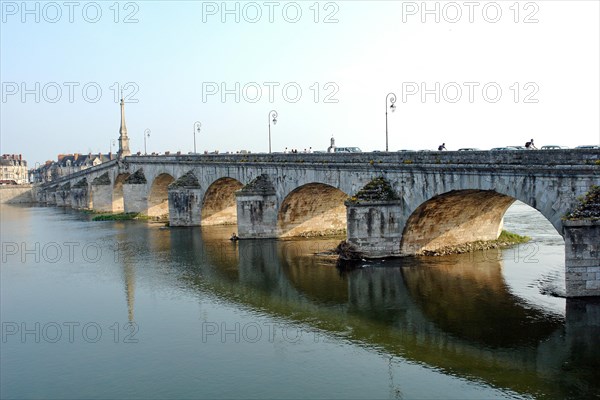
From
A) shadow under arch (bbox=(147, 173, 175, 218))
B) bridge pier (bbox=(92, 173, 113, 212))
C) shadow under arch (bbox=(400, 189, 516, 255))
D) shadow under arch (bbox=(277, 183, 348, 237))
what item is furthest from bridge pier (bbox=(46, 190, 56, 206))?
shadow under arch (bbox=(400, 189, 516, 255))

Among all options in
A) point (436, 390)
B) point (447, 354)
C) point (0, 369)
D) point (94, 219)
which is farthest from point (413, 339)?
point (94, 219)

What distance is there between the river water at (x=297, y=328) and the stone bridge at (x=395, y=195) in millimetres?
1521

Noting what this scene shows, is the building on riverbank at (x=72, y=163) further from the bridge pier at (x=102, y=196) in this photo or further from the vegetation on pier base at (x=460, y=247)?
the vegetation on pier base at (x=460, y=247)

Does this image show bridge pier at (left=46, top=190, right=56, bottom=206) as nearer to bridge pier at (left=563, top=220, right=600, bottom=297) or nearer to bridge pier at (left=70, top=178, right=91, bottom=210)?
bridge pier at (left=70, top=178, right=91, bottom=210)

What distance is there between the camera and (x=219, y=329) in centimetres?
2086

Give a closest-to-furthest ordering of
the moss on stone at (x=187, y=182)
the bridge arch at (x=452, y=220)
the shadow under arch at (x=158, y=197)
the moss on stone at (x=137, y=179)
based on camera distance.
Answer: the bridge arch at (x=452, y=220) < the moss on stone at (x=187, y=182) < the shadow under arch at (x=158, y=197) < the moss on stone at (x=137, y=179)

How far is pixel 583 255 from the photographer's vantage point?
2023 cm

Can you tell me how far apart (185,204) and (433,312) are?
102ft

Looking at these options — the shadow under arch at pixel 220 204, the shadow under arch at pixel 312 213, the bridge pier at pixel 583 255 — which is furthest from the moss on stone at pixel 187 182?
the bridge pier at pixel 583 255

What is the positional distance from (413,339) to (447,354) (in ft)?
5.23

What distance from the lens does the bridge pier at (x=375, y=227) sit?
1160 inches

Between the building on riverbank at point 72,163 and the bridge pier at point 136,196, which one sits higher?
the building on riverbank at point 72,163

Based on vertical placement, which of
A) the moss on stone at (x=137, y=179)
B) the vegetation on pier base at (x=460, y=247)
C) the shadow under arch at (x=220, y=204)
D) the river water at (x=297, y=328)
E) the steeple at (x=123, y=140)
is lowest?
the river water at (x=297, y=328)

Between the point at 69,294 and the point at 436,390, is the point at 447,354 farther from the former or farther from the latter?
the point at 69,294
